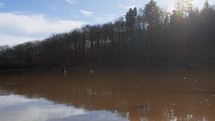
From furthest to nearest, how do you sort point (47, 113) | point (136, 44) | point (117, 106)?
point (136, 44) < point (117, 106) < point (47, 113)

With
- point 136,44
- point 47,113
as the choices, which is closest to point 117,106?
point 47,113

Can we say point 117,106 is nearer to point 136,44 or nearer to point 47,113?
point 47,113

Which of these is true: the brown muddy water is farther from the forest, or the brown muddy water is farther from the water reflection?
the forest

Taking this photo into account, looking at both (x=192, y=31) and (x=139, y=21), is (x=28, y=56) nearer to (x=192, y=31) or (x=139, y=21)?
(x=139, y=21)

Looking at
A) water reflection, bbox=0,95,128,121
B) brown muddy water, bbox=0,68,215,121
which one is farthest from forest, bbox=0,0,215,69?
water reflection, bbox=0,95,128,121

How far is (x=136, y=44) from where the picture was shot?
333 ft

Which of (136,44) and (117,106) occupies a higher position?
(136,44)

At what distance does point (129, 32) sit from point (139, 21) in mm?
4553

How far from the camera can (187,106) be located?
2198 cm

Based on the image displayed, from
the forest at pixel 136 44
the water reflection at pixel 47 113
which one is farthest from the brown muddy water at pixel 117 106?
the forest at pixel 136 44

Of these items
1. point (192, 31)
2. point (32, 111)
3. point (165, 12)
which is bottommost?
point (32, 111)

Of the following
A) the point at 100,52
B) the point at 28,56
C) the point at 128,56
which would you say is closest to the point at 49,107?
the point at 128,56

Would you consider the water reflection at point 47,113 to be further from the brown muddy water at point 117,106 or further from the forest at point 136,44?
the forest at point 136,44

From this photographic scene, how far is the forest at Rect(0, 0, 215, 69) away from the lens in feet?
277
